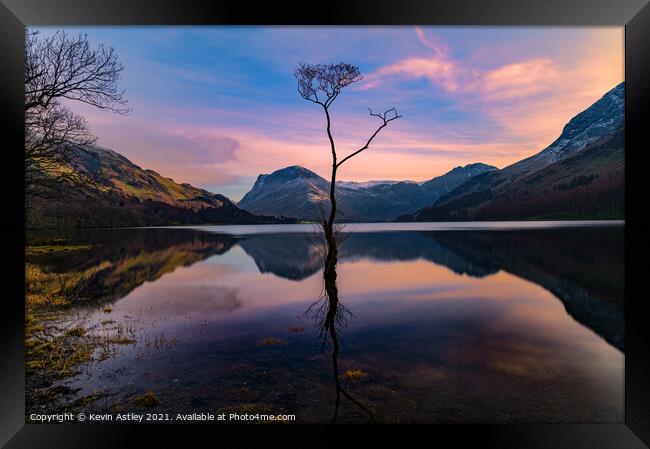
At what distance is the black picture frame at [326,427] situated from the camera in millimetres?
6988

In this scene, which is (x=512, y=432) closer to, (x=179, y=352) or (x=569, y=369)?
(x=569, y=369)

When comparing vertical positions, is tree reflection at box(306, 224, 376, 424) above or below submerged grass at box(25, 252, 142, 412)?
below

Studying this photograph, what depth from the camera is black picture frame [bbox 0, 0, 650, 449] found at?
275 inches

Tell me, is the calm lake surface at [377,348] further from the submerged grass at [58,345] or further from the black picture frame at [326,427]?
the black picture frame at [326,427]

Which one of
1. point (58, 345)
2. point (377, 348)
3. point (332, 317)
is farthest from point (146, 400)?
point (332, 317)

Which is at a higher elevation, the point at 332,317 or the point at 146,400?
the point at 146,400

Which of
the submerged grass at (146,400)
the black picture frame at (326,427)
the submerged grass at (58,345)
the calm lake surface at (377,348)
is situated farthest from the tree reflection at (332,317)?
the submerged grass at (58,345)

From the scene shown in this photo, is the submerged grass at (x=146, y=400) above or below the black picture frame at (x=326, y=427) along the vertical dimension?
below

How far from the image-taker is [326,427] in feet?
23.5

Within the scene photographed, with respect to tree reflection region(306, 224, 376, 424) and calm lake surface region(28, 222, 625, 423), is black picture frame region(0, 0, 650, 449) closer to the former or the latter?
calm lake surface region(28, 222, 625, 423)

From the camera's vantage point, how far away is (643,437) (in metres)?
7.04

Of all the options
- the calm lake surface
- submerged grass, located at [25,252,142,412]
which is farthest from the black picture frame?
submerged grass, located at [25,252,142,412]

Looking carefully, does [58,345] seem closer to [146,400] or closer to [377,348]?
[146,400]

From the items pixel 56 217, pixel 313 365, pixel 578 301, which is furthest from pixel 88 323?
pixel 56 217
